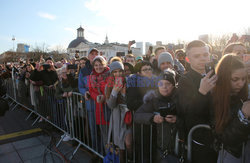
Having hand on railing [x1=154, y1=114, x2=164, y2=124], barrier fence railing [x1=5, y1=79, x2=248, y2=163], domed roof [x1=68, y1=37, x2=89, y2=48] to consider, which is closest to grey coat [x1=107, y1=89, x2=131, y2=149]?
barrier fence railing [x1=5, y1=79, x2=248, y2=163]

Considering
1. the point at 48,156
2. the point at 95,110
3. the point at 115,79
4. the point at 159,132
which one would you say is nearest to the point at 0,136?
the point at 48,156

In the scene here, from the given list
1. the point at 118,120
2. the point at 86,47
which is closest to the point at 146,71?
the point at 118,120

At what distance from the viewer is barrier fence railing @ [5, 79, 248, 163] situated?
8.69ft

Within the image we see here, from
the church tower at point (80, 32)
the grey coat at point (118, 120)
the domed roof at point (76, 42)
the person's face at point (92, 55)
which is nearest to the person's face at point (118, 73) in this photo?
the grey coat at point (118, 120)

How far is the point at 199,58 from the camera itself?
6.94 ft

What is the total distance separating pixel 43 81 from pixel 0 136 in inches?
76.0

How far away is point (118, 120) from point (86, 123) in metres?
1.11

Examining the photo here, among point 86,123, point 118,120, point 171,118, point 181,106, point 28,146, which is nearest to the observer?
point 181,106

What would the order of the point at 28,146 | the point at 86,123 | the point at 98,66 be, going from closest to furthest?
the point at 98,66 < the point at 86,123 < the point at 28,146

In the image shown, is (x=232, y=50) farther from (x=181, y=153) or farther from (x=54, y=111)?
(x=54, y=111)

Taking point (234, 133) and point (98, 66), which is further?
point (98, 66)

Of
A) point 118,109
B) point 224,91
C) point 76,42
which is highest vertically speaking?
point 76,42

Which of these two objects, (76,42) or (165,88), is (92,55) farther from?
(76,42)

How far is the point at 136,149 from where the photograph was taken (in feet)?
9.15
